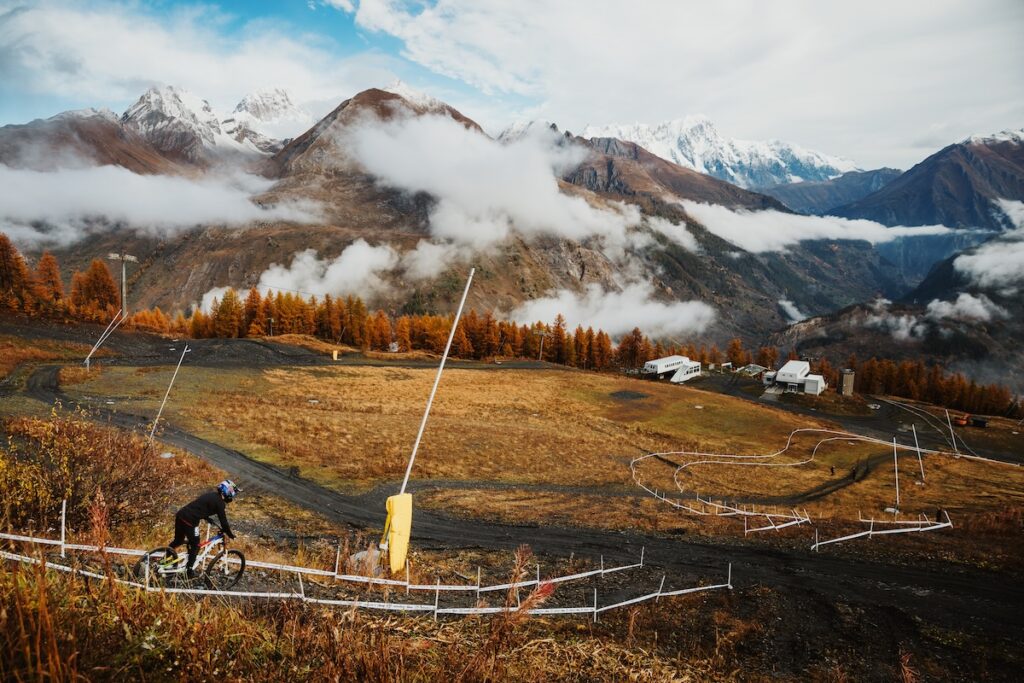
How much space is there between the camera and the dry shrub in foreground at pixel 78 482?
41.8 ft

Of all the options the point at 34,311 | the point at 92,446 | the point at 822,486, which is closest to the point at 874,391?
the point at 822,486

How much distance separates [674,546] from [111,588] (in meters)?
21.7

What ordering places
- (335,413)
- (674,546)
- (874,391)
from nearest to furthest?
(674,546), (335,413), (874,391)

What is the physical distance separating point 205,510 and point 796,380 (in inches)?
4634

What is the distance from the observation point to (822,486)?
44750 mm

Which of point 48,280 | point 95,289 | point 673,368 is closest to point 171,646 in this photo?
point 673,368

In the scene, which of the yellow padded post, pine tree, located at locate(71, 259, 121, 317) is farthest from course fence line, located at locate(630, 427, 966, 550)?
pine tree, located at locate(71, 259, 121, 317)

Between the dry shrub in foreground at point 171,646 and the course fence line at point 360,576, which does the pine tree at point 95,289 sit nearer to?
the course fence line at point 360,576

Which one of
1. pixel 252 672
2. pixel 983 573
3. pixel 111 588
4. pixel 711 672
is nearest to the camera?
pixel 111 588

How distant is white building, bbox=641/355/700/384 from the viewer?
126 metres

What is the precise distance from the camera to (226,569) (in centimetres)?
1376

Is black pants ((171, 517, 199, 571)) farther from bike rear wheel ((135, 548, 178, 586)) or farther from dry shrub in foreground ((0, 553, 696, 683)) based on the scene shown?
dry shrub in foreground ((0, 553, 696, 683))

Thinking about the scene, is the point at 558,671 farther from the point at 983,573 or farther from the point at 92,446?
the point at 983,573

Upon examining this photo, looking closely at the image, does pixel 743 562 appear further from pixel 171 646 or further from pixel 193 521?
pixel 171 646
